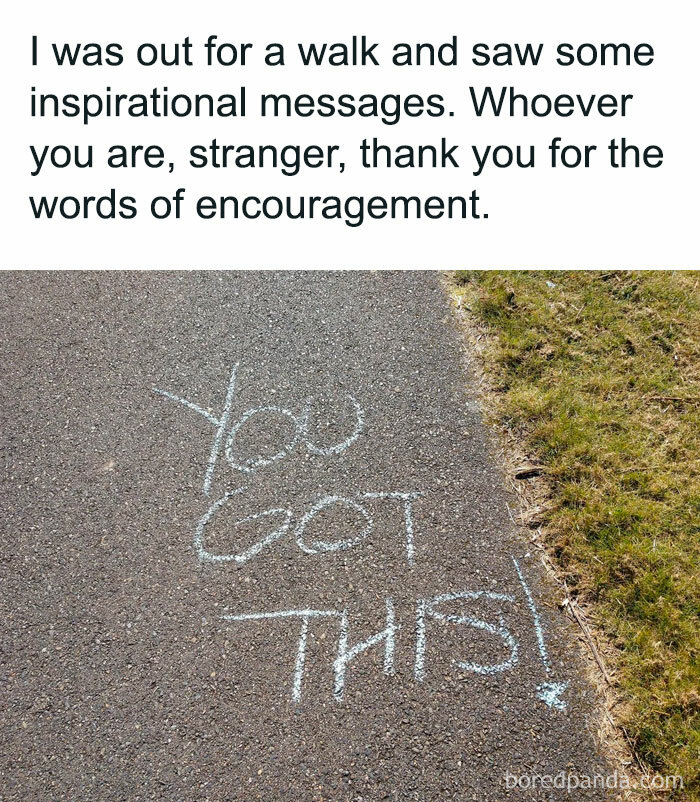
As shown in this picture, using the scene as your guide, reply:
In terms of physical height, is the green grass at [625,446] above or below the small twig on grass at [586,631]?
above

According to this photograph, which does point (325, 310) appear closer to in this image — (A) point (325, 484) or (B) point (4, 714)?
(A) point (325, 484)

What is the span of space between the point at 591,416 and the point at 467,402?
62cm

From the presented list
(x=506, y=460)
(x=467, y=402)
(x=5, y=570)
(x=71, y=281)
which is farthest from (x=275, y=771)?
(x=71, y=281)

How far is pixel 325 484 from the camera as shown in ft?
11.8

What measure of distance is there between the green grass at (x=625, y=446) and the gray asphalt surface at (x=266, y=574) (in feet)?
0.68

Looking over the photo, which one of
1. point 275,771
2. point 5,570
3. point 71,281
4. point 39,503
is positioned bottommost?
point 275,771

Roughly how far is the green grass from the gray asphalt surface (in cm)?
21

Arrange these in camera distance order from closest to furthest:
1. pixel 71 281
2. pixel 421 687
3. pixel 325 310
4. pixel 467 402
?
1. pixel 421 687
2. pixel 467 402
3. pixel 325 310
4. pixel 71 281

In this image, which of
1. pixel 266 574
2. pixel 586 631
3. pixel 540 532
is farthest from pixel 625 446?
pixel 266 574

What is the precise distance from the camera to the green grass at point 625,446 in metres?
2.84

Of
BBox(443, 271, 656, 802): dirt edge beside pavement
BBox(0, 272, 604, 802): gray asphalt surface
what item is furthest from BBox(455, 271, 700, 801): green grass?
BBox(0, 272, 604, 802): gray asphalt surface

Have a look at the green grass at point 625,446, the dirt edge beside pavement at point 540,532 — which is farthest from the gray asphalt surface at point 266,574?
the green grass at point 625,446

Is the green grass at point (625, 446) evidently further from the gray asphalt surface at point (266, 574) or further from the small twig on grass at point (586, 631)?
the gray asphalt surface at point (266, 574)

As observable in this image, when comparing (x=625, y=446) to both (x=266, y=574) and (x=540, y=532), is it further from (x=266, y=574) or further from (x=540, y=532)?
(x=266, y=574)
